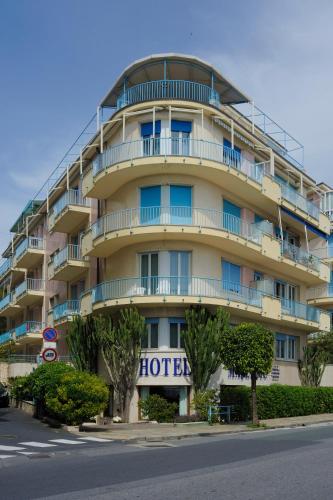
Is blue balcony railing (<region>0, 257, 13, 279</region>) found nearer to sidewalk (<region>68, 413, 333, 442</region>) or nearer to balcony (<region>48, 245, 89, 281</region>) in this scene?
balcony (<region>48, 245, 89, 281</region>)

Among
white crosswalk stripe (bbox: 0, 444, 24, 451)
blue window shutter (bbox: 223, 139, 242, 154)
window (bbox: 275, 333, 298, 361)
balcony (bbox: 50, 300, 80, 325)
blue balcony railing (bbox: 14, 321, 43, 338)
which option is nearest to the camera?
white crosswalk stripe (bbox: 0, 444, 24, 451)

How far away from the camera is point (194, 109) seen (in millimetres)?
29609

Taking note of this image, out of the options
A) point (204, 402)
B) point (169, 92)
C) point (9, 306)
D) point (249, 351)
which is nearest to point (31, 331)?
point (9, 306)

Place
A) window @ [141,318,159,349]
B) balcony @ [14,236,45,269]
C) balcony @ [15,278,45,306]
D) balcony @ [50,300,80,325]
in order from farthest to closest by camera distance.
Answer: balcony @ [14,236,45,269] → balcony @ [15,278,45,306] → balcony @ [50,300,80,325] → window @ [141,318,159,349]

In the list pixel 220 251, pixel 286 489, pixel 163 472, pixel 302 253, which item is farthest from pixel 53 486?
pixel 302 253

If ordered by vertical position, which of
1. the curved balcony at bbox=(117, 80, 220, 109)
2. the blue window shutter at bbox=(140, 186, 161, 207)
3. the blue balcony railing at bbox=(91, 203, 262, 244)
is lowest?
the blue balcony railing at bbox=(91, 203, 262, 244)

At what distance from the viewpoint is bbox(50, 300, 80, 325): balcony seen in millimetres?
35188

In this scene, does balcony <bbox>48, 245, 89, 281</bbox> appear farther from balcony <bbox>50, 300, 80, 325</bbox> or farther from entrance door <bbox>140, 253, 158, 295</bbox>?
entrance door <bbox>140, 253, 158, 295</bbox>

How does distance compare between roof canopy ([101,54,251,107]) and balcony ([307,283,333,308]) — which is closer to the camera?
roof canopy ([101,54,251,107])

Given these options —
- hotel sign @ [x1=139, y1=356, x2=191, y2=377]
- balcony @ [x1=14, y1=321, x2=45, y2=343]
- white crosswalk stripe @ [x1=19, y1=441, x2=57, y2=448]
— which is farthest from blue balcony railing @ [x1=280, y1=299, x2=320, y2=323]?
white crosswalk stripe @ [x1=19, y1=441, x2=57, y2=448]

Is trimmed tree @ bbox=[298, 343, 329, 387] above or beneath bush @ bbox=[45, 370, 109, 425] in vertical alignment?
above

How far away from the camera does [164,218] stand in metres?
28.5

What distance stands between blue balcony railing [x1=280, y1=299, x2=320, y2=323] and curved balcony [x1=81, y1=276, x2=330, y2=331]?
213 cm

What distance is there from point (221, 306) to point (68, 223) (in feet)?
39.4
